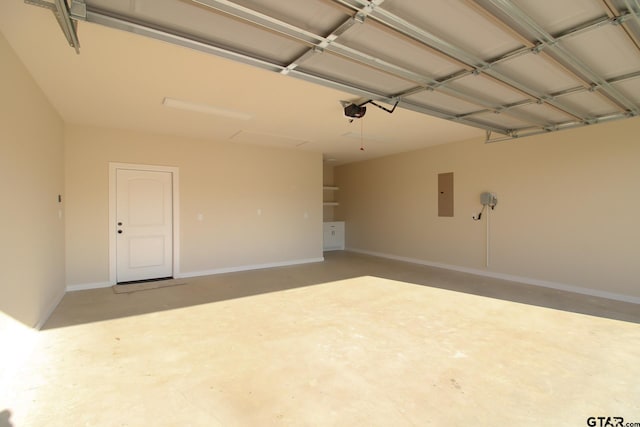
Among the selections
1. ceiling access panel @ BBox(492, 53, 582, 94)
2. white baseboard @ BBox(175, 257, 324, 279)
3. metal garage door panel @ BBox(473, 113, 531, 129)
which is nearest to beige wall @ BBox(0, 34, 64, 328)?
white baseboard @ BBox(175, 257, 324, 279)

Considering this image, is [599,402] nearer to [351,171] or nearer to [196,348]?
Result: [196,348]

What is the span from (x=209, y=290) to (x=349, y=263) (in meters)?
3.36

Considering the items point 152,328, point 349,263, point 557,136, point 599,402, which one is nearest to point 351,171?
point 349,263

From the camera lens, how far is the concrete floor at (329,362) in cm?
197

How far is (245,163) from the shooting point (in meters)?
6.50

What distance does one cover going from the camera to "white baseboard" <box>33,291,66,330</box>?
10.8ft

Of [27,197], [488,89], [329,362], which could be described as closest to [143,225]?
[27,197]

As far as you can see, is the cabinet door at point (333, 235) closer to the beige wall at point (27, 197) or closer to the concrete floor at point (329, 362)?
the concrete floor at point (329, 362)

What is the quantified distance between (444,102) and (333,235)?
19.7 feet

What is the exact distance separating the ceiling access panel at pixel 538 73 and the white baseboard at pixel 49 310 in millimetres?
5190

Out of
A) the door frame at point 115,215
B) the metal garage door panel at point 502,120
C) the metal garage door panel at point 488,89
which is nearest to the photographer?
the metal garage door panel at point 488,89

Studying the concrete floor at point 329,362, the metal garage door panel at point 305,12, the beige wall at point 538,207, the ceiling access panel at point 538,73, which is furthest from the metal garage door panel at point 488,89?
the concrete floor at point 329,362

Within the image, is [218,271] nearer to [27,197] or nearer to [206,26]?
[27,197]

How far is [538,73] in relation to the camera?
2996mm
